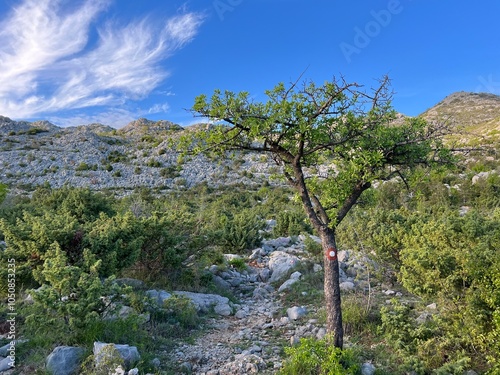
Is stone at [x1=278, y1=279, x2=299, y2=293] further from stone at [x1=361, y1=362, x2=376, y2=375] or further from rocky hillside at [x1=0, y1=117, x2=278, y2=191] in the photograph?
rocky hillside at [x1=0, y1=117, x2=278, y2=191]

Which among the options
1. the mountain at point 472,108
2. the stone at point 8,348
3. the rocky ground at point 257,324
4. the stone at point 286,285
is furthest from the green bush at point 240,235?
the mountain at point 472,108

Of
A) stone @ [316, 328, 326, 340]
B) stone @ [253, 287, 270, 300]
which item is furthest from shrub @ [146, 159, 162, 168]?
stone @ [316, 328, 326, 340]

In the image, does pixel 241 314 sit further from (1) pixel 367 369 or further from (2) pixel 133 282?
(1) pixel 367 369

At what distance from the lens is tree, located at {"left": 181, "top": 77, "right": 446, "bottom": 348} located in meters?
4.09

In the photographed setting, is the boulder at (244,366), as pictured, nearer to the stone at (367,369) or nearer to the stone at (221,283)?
the stone at (367,369)

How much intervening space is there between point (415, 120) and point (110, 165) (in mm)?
31005

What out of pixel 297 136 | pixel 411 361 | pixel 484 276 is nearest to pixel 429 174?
pixel 484 276

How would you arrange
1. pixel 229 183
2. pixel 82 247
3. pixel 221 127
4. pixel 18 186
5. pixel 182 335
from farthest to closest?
1. pixel 229 183
2. pixel 18 186
3. pixel 82 247
4. pixel 182 335
5. pixel 221 127

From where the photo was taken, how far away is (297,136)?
430 cm

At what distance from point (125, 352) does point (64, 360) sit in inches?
25.9

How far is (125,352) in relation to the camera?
414 cm

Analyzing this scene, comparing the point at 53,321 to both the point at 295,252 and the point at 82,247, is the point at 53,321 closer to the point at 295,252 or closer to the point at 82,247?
the point at 82,247
